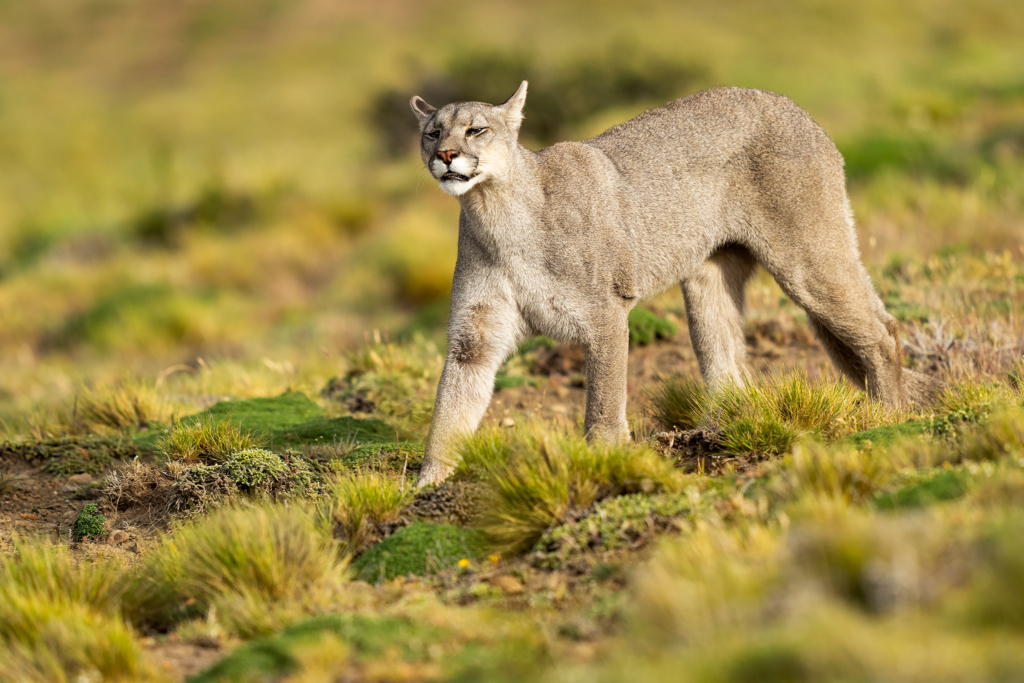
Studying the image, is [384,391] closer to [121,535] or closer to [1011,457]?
[121,535]

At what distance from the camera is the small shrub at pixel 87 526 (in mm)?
5387

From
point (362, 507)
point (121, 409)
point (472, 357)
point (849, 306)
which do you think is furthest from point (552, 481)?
point (121, 409)

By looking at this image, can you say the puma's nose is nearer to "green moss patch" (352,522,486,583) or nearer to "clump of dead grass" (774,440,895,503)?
"green moss patch" (352,522,486,583)

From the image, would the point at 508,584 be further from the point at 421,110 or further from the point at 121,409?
the point at 121,409

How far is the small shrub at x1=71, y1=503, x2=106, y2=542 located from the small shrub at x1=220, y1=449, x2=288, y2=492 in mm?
736

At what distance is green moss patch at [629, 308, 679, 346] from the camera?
336 inches

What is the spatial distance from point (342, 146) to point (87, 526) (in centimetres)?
2551

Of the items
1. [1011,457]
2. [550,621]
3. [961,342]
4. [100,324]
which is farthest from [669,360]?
[100,324]

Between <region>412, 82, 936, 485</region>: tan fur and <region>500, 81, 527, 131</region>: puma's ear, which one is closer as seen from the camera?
<region>412, 82, 936, 485</region>: tan fur

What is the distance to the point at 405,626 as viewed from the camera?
3.45 m

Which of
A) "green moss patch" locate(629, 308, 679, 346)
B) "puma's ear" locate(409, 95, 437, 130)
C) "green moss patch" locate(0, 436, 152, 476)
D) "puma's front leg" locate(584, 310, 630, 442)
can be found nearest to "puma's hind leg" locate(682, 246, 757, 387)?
"puma's front leg" locate(584, 310, 630, 442)

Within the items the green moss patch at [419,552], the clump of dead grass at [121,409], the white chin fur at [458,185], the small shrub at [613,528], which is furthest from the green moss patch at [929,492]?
the clump of dead grass at [121,409]

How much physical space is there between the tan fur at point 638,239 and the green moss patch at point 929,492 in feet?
6.33

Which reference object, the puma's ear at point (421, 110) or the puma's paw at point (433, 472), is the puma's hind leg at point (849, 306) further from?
the puma's paw at point (433, 472)
